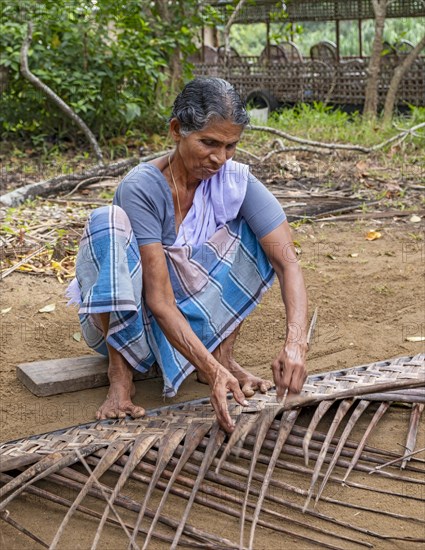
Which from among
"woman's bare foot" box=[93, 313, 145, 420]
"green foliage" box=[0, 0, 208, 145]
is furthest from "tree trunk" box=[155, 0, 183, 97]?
"woman's bare foot" box=[93, 313, 145, 420]

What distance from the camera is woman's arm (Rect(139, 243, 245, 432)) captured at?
85.9 inches

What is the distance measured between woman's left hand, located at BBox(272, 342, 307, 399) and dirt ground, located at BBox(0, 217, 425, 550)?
320mm

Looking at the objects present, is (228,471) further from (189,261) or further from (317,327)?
(317,327)

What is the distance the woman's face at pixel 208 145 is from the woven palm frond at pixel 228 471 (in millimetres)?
760

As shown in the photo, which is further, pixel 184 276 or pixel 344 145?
pixel 344 145

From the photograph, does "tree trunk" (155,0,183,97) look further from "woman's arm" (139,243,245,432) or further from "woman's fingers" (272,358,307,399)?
"woman's fingers" (272,358,307,399)

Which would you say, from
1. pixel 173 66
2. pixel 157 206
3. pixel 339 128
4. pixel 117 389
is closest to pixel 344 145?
pixel 339 128

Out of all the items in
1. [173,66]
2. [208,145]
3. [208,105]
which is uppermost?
[208,105]

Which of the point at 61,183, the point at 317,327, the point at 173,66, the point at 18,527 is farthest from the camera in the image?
the point at 173,66

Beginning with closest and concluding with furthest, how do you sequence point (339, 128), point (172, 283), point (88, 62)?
point (172, 283), point (88, 62), point (339, 128)

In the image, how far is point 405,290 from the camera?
12.9 feet

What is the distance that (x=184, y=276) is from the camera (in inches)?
106

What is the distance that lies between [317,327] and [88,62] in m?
4.66

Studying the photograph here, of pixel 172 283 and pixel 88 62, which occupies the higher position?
pixel 88 62
